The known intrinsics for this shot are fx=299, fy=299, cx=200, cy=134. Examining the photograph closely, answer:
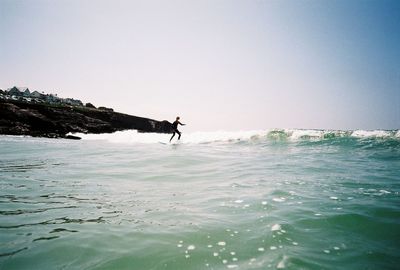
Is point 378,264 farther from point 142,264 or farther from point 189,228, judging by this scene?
point 142,264

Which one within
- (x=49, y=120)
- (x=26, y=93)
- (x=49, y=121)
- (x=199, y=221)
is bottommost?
(x=199, y=221)

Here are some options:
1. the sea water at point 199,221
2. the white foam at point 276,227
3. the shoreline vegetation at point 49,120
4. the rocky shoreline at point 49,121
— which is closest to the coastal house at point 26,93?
the shoreline vegetation at point 49,120

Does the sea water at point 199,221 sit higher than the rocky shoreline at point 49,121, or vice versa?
the rocky shoreline at point 49,121

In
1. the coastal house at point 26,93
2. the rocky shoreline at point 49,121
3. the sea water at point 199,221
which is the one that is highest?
the coastal house at point 26,93

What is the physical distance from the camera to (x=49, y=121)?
38188 millimetres

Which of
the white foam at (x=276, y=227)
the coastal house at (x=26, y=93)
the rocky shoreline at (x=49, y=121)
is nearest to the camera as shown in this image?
the white foam at (x=276, y=227)

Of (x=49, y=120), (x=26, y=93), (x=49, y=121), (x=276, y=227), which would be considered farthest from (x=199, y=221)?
(x=26, y=93)

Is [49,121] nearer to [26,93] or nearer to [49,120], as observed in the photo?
[49,120]

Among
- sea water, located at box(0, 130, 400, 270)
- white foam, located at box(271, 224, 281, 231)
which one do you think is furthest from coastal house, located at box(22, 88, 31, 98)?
white foam, located at box(271, 224, 281, 231)

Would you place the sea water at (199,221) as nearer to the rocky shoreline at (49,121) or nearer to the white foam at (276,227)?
the white foam at (276,227)

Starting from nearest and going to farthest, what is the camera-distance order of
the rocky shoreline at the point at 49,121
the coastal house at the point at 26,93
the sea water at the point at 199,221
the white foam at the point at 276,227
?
the sea water at the point at 199,221 < the white foam at the point at 276,227 < the rocky shoreline at the point at 49,121 < the coastal house at the point at 26,93

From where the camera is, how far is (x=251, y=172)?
32.9 ft

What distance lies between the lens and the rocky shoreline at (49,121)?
33.8m

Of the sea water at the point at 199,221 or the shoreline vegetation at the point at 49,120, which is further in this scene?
the shoreline vegetation at the point at 49,120
